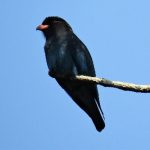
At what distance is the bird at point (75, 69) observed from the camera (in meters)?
6.77

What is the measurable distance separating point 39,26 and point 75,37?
0.73m

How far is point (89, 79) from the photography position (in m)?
5.34

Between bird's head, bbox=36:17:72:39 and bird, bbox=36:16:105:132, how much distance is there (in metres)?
0.26

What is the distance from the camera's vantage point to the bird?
677cm

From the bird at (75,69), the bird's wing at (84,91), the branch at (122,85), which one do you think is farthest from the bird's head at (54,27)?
the branch at (122,85)

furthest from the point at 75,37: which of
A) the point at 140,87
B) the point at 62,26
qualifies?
the point at 140,87

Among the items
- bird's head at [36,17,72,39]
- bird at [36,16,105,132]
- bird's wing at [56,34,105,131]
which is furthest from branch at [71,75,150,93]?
bird's head at [36,17,72,39]

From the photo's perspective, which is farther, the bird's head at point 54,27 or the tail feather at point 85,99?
the bird's head at point 54,27

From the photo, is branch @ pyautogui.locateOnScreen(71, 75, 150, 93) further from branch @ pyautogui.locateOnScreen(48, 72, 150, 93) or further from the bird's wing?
the bird's wing

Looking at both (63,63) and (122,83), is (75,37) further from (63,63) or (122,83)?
(122,83)

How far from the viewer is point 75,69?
22.2 ft

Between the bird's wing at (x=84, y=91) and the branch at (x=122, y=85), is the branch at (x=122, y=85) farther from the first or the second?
the bird's wing at (x=84, y=91)

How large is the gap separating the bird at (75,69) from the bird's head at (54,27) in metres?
0.26

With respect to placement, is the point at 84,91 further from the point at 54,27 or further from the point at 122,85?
the point at 122,85
